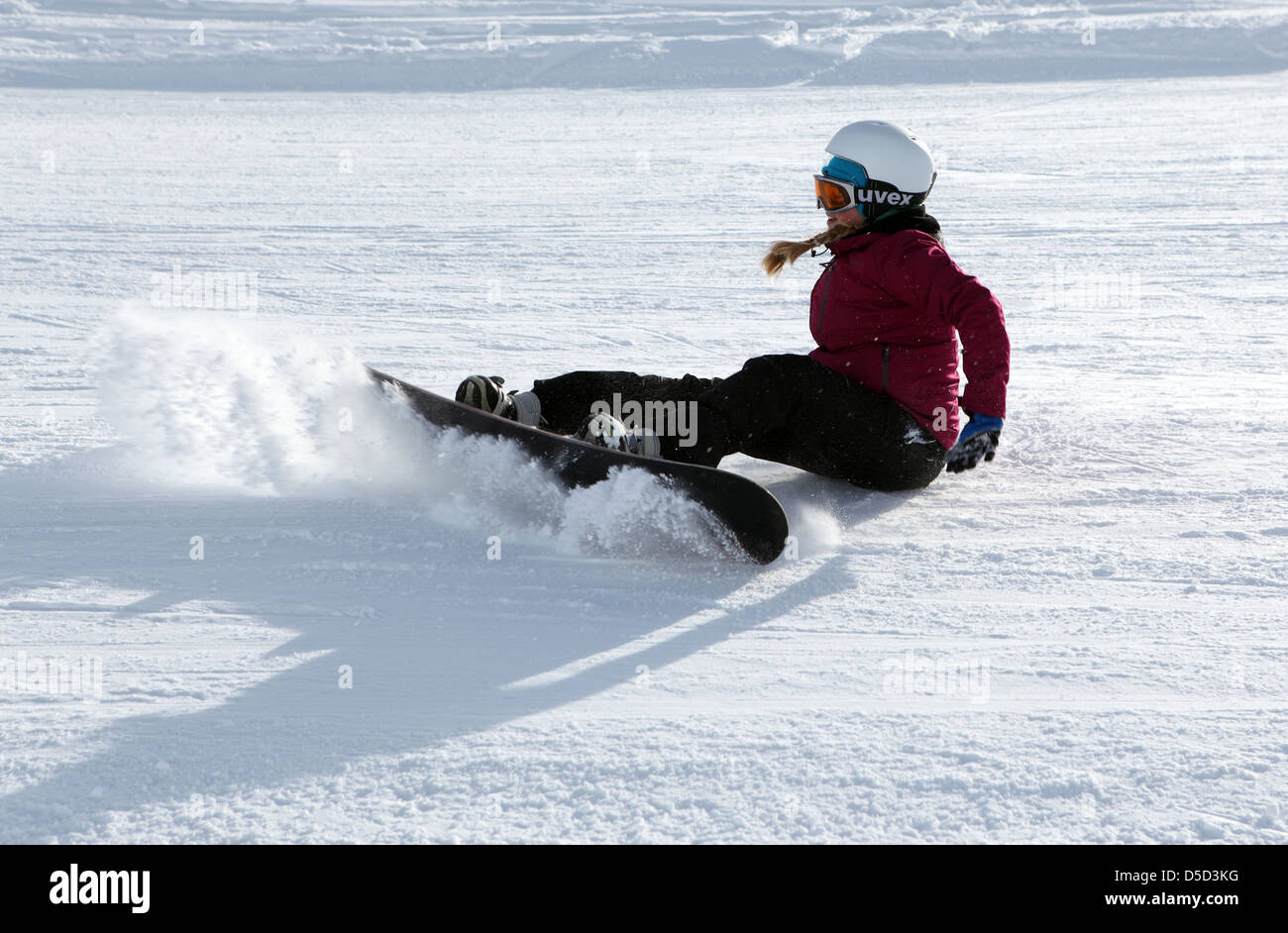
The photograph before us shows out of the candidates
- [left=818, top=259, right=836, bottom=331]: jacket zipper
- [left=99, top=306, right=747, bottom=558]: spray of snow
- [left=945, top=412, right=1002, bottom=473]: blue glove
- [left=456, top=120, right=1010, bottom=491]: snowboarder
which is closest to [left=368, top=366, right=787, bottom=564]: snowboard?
[left=99, top=306, right=747, bottom=558]: spray of snow

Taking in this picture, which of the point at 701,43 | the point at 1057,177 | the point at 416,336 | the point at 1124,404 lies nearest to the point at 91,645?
the point at 416,336

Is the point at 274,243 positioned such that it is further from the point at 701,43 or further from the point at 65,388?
the point at 701,43

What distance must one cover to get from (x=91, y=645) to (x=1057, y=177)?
25.3 ft

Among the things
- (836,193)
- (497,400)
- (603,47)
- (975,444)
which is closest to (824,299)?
(836,193)

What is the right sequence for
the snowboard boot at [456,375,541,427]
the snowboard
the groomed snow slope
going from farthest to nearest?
the groomed snow slope → the snowboard boot at [456,375,541,427] → the snowboard

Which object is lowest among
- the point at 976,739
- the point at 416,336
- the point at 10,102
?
the point at 976,739

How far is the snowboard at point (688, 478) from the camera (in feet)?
9.02

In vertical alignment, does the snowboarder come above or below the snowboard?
above

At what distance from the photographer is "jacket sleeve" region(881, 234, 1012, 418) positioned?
2898mm

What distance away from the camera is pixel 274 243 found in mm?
6820

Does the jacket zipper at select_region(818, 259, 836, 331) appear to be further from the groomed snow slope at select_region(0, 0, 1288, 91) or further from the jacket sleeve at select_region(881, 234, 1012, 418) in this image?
the groomed snow slope at select_region(0, 0, 1288, 91)

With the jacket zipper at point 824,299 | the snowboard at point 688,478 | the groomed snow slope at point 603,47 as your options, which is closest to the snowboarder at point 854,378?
the jacket zipper at point 824,299
